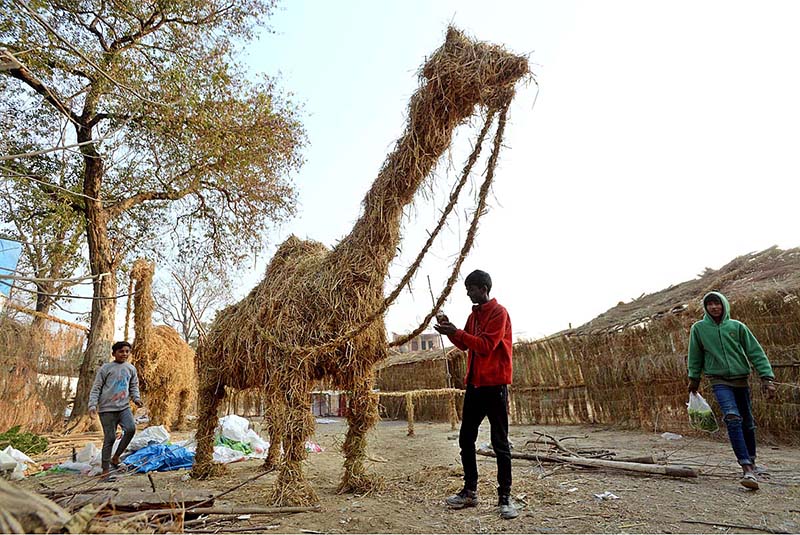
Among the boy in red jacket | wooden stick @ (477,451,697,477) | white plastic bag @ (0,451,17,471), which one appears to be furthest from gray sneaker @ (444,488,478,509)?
white plastic bag @ (0,451,17,471)

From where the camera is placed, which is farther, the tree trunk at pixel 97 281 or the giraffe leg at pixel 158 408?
the tree trunk at pixel 97 281

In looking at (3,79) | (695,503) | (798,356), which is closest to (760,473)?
(695,503)

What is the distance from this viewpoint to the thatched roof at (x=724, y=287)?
7.80 metres

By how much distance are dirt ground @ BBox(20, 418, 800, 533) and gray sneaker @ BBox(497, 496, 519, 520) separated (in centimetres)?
6

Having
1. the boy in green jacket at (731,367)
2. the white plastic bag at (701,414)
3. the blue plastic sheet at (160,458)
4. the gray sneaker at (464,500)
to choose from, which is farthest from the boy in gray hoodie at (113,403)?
the boy in green jacket at (731,367)

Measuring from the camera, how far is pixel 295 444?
14.3ft

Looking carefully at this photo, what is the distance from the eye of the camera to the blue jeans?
15.2 ft

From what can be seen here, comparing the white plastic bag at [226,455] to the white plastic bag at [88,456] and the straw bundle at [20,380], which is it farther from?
the straw bundle at [20,380]

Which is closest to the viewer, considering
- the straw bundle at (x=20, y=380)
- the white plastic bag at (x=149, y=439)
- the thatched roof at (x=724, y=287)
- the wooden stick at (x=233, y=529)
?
the wooden stick at (x=233, y=529)

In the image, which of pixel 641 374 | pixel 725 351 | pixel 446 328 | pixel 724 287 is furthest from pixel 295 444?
pixel 724 287

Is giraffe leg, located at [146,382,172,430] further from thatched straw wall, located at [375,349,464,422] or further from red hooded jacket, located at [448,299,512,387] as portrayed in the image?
red hooded jacket, located at [448,299,512,387]

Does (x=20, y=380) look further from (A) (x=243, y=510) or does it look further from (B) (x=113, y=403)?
(A) (x=243, y=510)

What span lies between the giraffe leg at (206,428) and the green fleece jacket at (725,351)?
547 cm

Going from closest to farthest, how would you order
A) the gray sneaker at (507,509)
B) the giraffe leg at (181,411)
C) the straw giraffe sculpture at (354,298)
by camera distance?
the gray sneaker at (507,509)
the straw giraffe sculpture at (354,298)
the giraffe leg at (181,411)
